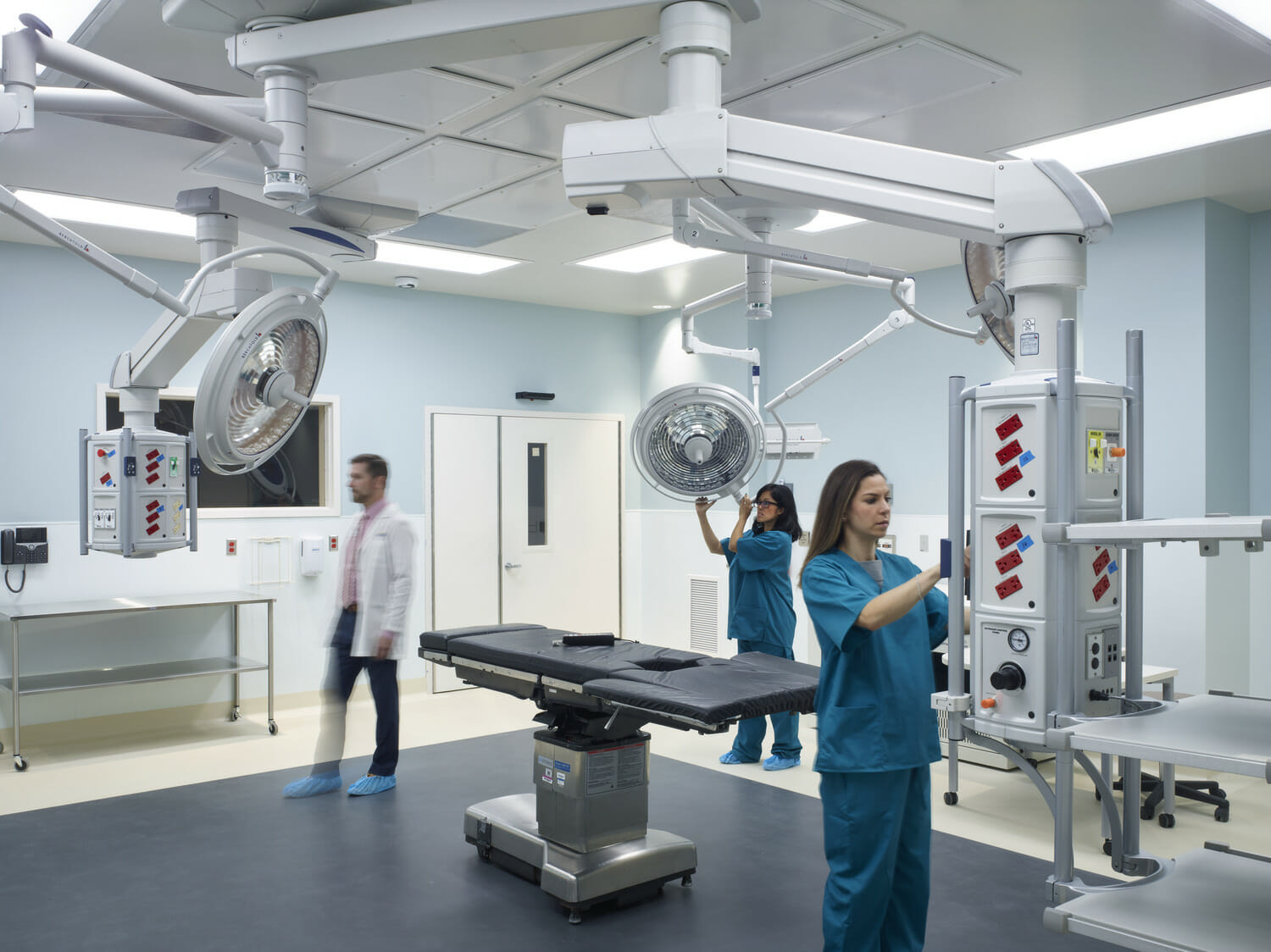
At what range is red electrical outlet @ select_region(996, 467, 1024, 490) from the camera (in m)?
2.00

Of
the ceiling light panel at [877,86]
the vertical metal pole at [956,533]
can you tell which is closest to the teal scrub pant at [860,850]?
the vertical metal pole at [956,533]

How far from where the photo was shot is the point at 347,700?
4809mm

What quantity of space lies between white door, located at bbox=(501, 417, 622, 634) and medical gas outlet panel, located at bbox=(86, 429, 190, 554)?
4.21 m

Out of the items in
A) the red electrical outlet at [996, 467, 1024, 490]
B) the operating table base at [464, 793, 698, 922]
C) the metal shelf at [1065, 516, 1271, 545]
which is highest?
the red electrical outlet at [996, 467, 1024, 490]

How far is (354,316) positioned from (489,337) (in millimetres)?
1055

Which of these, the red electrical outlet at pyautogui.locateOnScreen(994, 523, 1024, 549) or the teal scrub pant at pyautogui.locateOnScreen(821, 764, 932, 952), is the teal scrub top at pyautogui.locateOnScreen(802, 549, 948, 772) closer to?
the teal scrub pant at pyautogui.locateOnScreen(821, 764, 932, 952)

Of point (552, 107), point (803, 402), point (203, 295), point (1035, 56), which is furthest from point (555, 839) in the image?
point (803, 402)

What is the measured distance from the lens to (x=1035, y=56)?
3.21 m

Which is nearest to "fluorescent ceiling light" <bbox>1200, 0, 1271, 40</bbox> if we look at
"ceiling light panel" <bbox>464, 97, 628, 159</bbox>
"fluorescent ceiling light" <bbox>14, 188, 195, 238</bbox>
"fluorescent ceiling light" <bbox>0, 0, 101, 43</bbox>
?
"ceiling light panel" <bbox>464, 97, 628, 159</bbox>

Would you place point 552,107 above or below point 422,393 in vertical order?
above

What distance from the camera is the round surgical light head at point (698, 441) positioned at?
13.0ft

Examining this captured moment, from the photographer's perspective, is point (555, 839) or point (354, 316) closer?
point (555, 839)

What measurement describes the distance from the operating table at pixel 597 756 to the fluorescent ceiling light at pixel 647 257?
2.59 metres

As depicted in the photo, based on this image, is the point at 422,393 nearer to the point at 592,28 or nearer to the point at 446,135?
the point at 446,135
